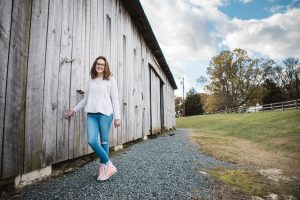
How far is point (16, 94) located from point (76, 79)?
4.09 ft

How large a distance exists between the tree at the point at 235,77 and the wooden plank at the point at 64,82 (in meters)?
A: 32.5

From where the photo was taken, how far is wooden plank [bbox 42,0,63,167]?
2734 millimetres

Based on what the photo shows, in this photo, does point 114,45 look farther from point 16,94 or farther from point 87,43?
point 16,94

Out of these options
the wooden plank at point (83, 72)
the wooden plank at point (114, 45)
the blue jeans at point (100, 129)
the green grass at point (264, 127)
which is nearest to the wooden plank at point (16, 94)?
the blue jeans at point (100, 129)

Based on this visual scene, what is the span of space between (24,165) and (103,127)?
3.22 ft

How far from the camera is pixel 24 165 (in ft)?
7.75

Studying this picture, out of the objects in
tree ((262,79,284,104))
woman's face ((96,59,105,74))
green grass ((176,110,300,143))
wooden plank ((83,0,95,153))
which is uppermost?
tree ((262,79,284,104))

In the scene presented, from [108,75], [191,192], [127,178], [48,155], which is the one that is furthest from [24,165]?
[191,192]

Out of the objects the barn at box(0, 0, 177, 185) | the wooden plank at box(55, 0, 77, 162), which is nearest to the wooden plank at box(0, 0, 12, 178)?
the barn at box(0, 0, 177, 185)

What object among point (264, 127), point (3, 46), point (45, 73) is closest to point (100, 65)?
point (45, 73)

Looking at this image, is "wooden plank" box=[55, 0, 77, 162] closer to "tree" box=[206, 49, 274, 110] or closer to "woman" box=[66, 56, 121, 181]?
"woman" box=[66, 56, 121, 181]

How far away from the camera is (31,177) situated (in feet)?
8.25

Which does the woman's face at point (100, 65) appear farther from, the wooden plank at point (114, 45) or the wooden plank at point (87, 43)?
the wooden plank at point (114, 45)

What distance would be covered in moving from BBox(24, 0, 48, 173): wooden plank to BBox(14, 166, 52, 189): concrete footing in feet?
0.27
